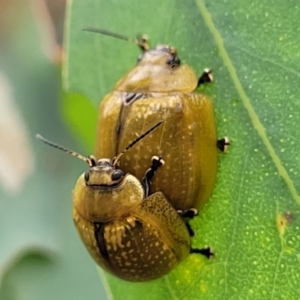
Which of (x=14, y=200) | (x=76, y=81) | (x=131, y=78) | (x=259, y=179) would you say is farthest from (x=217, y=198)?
(x=14, y=200)

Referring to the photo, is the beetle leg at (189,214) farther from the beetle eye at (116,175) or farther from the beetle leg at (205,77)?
the beetle leg at (205,77)

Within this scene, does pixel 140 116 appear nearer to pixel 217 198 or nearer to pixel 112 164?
pixel 112 164

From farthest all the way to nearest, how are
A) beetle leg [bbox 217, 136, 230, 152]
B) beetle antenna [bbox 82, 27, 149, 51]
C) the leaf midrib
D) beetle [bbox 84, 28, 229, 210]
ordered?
beetle antenna [bbox 82, 27, 149, 51]
beetle [bbox 84, 28, 229, 210]
beetle leg [bbox 217, 136, 230, 152]
the leaf midrib

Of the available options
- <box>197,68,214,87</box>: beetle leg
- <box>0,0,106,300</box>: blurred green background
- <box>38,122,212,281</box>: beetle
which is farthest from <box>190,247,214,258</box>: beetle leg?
<box>0,0,106,300</box>: blurred green background

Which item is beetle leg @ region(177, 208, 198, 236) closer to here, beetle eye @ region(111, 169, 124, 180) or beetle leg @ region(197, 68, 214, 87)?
beetle eye @ region(111, 169, 124, 180)

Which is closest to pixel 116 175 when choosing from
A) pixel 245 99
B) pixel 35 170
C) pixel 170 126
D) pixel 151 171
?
pixel 151 171

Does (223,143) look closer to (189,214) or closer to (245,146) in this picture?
(245,146)
